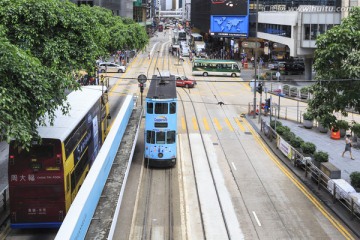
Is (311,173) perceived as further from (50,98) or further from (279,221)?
(50,98)

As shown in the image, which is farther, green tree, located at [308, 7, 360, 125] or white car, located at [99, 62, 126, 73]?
white car, located at [99, 62, 126, 73]

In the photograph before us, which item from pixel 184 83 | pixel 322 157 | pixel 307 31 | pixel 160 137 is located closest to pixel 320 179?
pixel 322 157

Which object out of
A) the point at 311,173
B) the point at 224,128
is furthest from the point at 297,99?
the point at 311,173

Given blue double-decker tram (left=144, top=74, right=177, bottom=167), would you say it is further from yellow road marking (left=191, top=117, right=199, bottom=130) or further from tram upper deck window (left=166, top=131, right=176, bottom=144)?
yellow road marking (left=191, top=117, right=199, bottom=130)

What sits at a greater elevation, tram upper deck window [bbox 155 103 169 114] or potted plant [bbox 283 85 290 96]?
tram upper deck window [bbox 155 103 169 114]

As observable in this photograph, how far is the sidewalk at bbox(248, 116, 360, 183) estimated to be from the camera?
83.0ft

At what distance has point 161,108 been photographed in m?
23.4

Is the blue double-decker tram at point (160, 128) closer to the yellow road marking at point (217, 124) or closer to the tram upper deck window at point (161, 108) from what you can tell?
the tram upper deck window at point (161, 108)

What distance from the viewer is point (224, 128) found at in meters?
34.2

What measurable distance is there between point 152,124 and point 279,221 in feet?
26.6

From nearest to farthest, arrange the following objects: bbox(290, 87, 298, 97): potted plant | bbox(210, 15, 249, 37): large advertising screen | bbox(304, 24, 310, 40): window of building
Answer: bbox(290, 87, 298, 97): potted plant < bbox(304, 24, 310, 40): window of building < bbox(210, 15, 249, 37): large advertising screen

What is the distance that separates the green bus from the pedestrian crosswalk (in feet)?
79.2

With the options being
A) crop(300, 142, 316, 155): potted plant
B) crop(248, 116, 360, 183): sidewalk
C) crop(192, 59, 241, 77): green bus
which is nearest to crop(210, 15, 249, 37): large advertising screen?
crop(192, 59, 241, 77): green bus

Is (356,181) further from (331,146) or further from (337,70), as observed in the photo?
(331,146)
